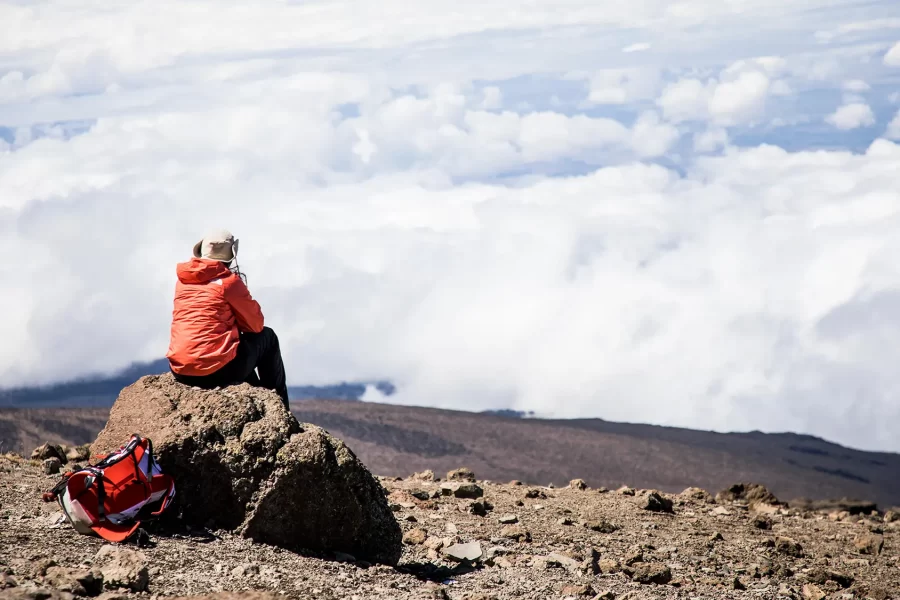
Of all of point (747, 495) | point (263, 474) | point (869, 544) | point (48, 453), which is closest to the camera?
point (263, 474)

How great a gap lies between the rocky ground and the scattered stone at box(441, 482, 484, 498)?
2 cm

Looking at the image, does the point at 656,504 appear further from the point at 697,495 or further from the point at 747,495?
the point at 747,495

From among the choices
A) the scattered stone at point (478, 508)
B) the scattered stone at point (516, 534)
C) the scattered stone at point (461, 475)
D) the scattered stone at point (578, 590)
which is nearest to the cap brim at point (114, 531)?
the scattered stone at point (578, 590)

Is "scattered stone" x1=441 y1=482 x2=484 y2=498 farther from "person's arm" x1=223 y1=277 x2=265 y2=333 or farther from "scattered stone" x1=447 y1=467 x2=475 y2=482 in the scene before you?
"person's arm" x1=223 y1=277 x2=265 y2=333

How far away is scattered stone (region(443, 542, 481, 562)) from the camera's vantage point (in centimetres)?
831

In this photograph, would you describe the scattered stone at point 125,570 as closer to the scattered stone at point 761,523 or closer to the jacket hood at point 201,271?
the jacket hood at point 201,271

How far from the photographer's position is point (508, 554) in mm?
8773

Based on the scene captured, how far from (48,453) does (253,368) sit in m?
4.34

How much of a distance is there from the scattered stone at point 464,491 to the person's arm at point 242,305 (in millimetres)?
4065

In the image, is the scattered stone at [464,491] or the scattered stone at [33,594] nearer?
the scattered stone at [33,594]

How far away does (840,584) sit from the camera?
31.5ft

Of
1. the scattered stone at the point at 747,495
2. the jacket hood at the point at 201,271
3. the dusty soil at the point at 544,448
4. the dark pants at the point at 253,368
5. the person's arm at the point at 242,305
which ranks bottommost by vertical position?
the dusty soil at the point at 544,448

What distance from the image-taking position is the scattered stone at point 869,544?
455 inches

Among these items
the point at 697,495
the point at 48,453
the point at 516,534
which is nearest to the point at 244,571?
the point at 516,534
